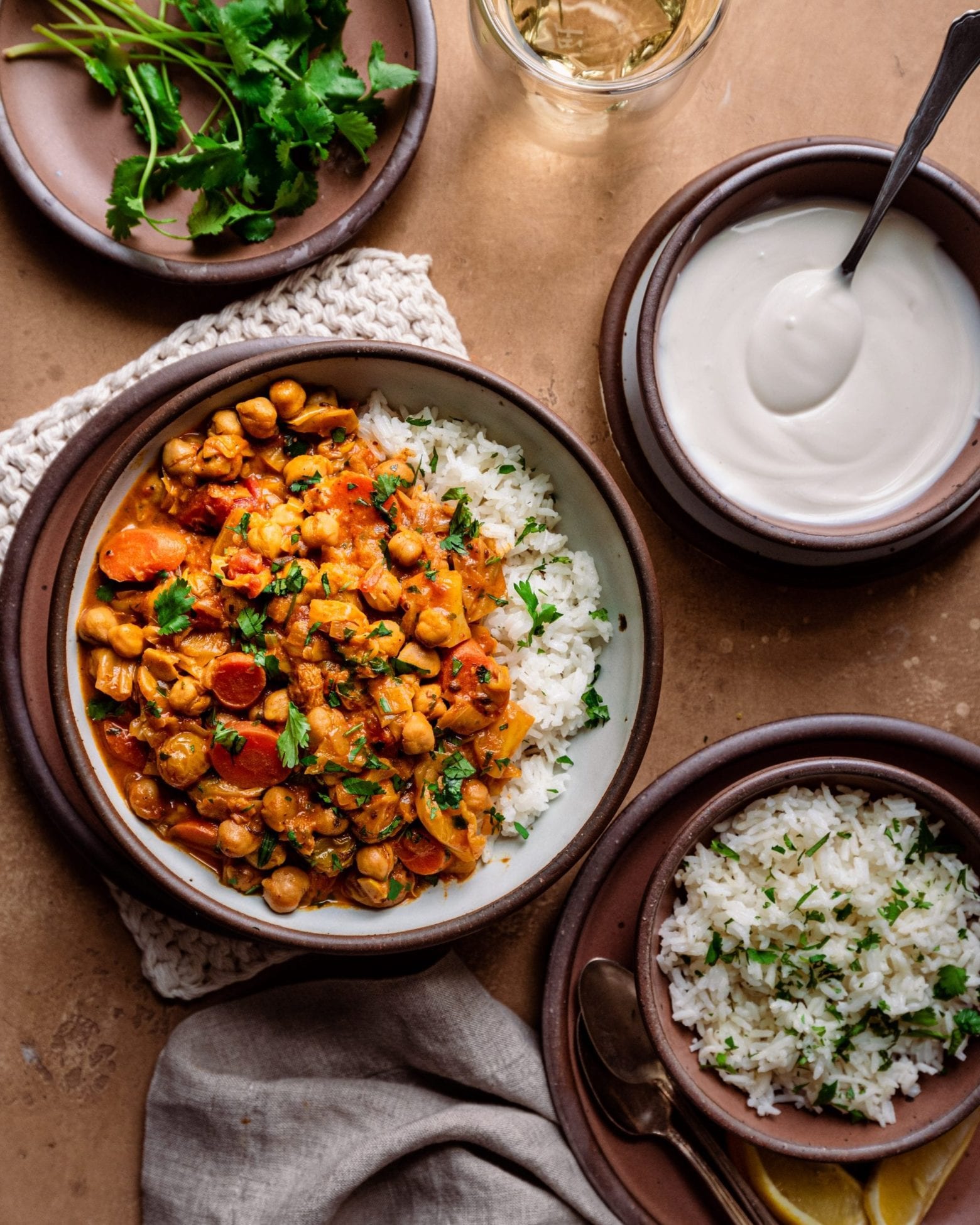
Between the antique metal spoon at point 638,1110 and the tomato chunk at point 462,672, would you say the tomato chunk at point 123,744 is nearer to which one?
the tomato chunk at point 462,672

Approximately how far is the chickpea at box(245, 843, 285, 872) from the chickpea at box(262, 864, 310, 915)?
22 millimetres

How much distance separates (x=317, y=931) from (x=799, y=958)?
4.01 ft

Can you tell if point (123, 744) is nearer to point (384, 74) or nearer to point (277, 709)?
point (277, 709)

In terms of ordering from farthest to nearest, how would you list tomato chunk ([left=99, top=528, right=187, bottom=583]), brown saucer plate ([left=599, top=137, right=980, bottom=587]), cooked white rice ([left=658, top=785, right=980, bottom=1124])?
brown saucer plate ([left=599, top=137, right=980, bottom=587]) < cooked white rice ([left=658, top=785, right=980, bottom=1124]) < tomato chunk ([left=99, top=528, right=187, bottom=583])

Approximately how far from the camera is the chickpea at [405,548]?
230cm

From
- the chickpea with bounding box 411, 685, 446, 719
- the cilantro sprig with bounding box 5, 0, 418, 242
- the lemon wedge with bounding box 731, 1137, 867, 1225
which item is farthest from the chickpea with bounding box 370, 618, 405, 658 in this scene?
the lemon wedge with bounding box 731, 1137, 867, 1225

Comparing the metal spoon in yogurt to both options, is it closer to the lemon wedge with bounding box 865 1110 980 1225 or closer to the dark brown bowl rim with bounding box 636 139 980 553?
the dark brown bowl rim with bounding box 636 139 980 553

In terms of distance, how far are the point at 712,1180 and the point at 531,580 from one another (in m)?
1.63

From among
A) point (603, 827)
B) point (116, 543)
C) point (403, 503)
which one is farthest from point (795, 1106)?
point (116, 543)

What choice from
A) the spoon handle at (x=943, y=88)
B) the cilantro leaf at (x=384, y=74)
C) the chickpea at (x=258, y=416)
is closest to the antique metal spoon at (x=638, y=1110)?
the chickpea at (x=258, y=416)

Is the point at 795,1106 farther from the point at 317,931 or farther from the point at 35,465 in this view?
the point at 35,465

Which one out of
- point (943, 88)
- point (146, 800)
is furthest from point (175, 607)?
point (943, 88)

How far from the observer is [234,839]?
2264mm

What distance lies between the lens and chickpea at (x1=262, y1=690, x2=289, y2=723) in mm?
2275
